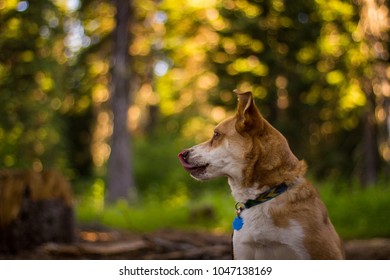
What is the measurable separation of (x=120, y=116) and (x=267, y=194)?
10.1m

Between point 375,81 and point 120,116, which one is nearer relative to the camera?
point 375,81

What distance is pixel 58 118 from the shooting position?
16250mm

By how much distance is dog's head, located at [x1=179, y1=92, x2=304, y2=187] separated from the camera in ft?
12.4

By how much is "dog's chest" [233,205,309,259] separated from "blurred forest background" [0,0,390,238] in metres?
4.76

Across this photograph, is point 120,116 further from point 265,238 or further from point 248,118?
point 265,238

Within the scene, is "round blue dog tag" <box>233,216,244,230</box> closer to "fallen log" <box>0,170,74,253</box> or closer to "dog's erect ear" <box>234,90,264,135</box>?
"dog's erect ear" <box>234,90,264,135</box>

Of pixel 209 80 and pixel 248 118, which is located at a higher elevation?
pixel 209 80

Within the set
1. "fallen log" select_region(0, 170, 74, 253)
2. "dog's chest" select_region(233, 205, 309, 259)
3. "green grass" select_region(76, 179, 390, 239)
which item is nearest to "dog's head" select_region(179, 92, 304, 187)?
"dog's chest" select_region(233, 205, 309, 259)

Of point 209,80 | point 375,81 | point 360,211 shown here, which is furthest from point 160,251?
point 209,80

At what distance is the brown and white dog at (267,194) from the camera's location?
3660 millimetres

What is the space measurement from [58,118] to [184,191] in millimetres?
4463

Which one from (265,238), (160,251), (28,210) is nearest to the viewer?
(265,238)

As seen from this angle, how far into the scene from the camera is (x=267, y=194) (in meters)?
3.77
